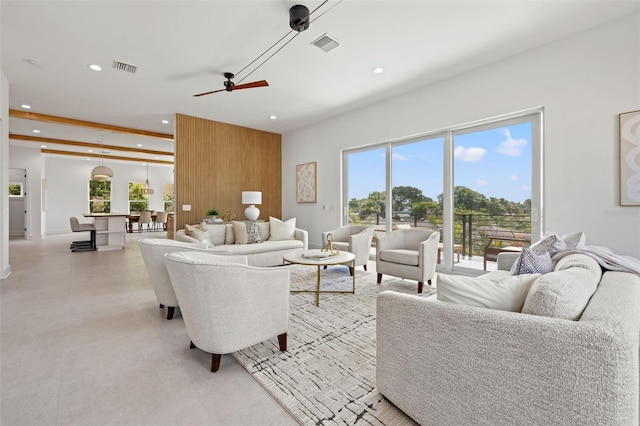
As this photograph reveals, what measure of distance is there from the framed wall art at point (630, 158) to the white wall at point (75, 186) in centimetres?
1390

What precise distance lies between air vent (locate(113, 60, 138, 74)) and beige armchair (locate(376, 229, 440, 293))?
412cm

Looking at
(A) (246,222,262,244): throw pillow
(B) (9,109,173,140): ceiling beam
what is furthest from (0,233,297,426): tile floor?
(B) (9,109,173,140): ceiling beam

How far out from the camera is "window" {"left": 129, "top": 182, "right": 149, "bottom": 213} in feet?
39.0

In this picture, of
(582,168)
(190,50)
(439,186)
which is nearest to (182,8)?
(190,50)

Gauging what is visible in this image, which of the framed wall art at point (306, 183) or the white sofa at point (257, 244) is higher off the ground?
the framed wall art at point (306, 183)

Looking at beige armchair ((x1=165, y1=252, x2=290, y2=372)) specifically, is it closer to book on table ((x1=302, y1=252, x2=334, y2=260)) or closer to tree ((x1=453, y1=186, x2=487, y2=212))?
book on table ((x1=302, y1=252, x2=334, y2=260))

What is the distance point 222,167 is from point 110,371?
16.4ft

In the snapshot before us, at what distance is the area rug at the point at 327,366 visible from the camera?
1508 millimetres

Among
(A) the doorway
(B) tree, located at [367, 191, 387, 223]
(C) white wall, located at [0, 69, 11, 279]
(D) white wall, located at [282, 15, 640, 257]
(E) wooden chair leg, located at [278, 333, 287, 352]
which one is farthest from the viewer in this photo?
(A) the doorway

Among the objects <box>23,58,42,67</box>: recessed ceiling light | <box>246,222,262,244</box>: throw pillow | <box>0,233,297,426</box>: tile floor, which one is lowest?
<box>0,233,297,426</box>: tile floor

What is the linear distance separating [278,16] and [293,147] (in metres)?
4.32

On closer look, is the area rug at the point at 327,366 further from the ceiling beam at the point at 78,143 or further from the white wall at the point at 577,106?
the ceiling beam at the point at 78,143

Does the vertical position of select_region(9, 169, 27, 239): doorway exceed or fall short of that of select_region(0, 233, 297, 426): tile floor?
it exceeds it

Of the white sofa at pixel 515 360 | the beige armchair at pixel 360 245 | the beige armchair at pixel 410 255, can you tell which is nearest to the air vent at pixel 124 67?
the beige armchair at pixel 360 245
